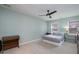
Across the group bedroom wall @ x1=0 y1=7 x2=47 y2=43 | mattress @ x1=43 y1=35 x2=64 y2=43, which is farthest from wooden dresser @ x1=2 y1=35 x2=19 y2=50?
mattress @ x1=43 y1=35 x2=64 y2=43

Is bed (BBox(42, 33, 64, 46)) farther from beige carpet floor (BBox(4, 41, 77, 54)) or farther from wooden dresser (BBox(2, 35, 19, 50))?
wooden dresser (BBox(2, 35, 19, 50))

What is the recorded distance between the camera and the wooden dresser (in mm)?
2552

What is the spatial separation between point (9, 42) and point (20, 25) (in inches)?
36.0

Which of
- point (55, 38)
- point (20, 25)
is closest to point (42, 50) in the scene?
point (55, 38)

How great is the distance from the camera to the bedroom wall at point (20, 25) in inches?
94.8

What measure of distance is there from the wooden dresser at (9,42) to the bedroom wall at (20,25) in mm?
193

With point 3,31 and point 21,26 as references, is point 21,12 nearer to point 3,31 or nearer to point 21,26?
point 21,26

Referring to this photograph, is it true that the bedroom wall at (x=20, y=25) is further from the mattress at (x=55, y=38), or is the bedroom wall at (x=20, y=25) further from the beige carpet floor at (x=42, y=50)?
the mattress at (x=55, y=38)

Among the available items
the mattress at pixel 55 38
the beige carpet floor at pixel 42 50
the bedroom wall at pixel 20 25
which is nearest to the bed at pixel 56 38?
the mattress at pixel 55 38

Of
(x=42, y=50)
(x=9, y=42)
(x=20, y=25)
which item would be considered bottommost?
(x=42, y=50)

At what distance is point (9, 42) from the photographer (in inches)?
107

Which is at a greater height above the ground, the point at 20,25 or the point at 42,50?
the point at 20,25

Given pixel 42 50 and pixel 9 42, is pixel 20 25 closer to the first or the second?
pixel 9 42
